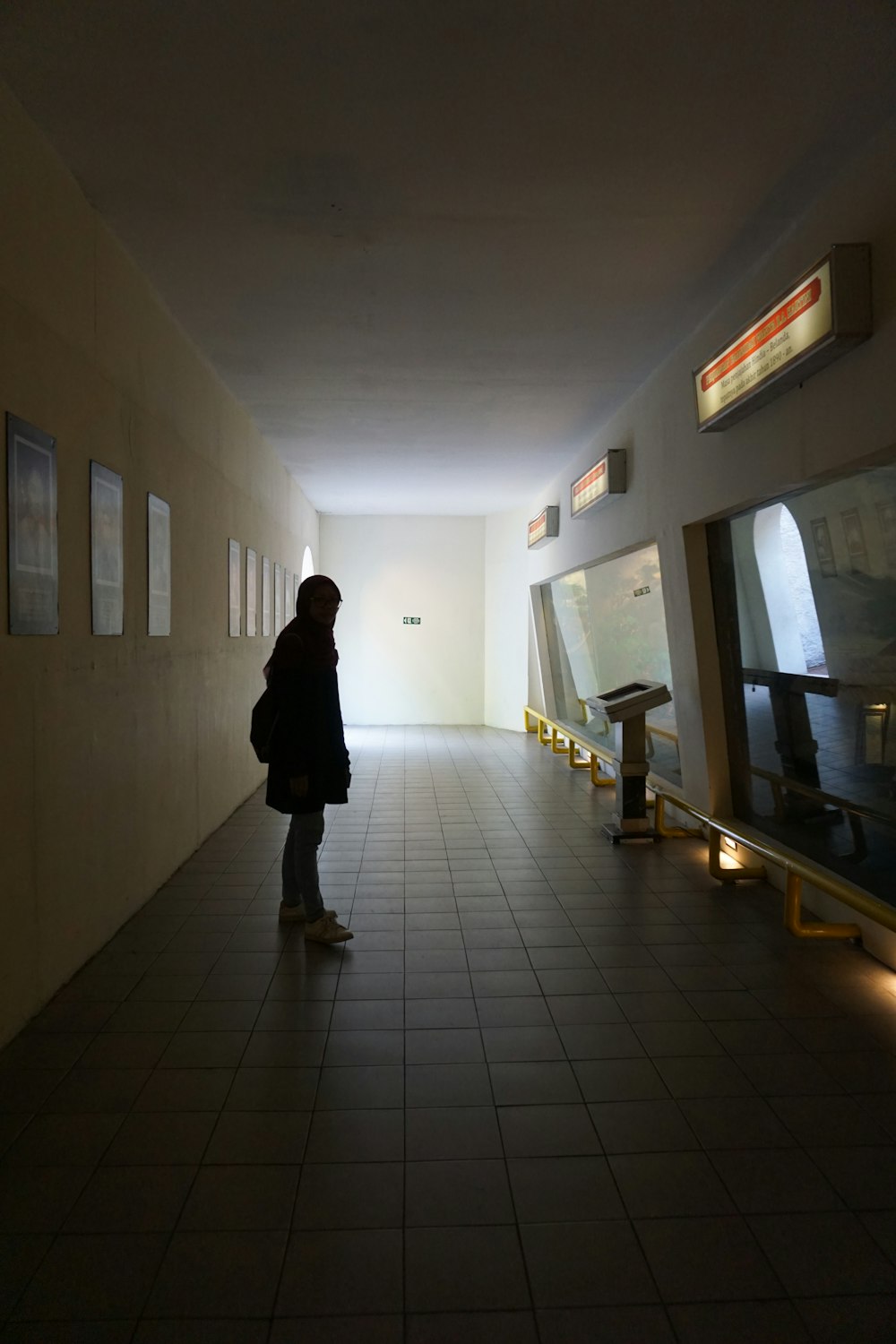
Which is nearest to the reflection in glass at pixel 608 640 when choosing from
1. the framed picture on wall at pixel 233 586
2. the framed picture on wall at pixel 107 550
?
the framed picture on wall at pixel 233 586

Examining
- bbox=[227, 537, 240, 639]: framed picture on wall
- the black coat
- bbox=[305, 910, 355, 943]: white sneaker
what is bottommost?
bbox=[305, 910, 355, 943]: white sneaker

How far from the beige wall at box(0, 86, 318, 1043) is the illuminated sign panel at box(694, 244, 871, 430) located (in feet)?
9.53

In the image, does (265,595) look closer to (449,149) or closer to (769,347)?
(449,149)

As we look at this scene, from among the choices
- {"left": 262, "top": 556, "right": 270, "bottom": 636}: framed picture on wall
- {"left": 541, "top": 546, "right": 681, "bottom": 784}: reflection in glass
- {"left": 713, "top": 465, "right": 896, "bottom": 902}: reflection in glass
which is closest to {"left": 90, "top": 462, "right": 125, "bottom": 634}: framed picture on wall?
{"left": 713, "top": 465, "right": 896, "bottom": 902}: reflection in glass

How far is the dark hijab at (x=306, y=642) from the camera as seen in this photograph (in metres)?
4.10

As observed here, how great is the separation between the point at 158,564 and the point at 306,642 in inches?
49.1

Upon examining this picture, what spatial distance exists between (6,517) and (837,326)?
3.00 meters

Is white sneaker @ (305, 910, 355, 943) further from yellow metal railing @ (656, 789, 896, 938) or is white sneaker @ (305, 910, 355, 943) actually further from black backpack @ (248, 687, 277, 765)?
yellow metal railing @ (656, 789, 896, 938)

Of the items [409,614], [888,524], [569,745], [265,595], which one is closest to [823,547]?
[888,524]

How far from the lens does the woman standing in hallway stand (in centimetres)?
411

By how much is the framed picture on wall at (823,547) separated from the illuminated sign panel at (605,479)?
2872 millimetres

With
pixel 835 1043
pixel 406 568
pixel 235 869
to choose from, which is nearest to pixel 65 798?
pixel 235 869

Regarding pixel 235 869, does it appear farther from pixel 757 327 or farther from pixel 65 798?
pixel 757 327

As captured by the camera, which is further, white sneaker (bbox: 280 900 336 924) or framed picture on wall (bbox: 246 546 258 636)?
framed picture on wall (bbox: 246 546 258 636)
